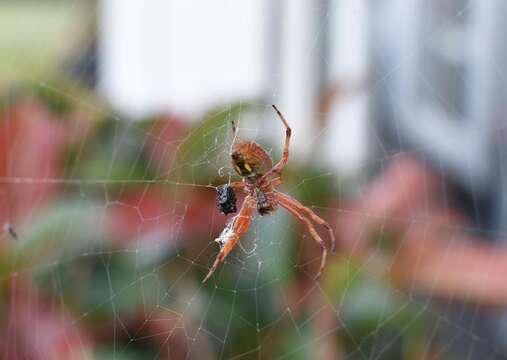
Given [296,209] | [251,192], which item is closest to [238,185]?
[251,192]

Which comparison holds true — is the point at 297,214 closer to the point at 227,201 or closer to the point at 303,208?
the point at 303,208

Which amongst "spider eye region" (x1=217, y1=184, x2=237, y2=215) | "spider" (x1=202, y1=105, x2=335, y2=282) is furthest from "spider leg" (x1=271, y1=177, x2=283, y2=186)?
"spider eye region" (x1=217, y1=184, x2=237, y2=215)

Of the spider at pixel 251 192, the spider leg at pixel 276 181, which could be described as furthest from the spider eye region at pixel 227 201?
the spider leg at pixel 276 181

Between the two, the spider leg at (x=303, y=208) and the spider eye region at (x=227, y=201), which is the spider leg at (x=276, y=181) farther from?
the spider eye region at (x=227, y=201)

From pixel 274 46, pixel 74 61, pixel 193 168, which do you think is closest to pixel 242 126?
pixel 193 168

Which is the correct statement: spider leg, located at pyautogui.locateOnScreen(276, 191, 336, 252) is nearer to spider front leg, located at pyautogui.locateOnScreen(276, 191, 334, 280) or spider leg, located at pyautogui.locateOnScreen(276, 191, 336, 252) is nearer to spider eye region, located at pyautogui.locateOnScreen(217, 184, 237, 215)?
spider front leg, located at pyautogui.locateOnScreen(276, 191, 334, 280)

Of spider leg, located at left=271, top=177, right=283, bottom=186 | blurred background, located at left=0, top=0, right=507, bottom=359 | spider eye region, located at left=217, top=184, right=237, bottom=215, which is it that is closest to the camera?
spider eye region, located at left=217, top=184, right=237, bottom=215

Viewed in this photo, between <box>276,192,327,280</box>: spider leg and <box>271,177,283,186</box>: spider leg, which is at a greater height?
<box>271,177,283,186</box>: spider leg

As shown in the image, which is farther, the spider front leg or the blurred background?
the blurred background
